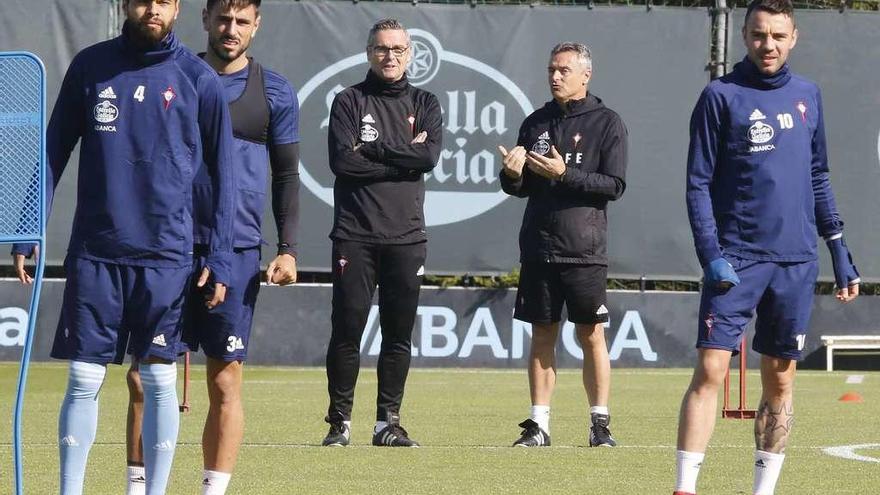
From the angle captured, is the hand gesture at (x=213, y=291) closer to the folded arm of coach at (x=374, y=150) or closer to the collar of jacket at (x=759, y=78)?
the collar of jacket at (x=759, y=78)

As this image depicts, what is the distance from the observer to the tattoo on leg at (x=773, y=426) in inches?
272

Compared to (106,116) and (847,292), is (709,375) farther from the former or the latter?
(106,116)

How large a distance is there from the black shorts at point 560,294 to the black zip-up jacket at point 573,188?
7 centimetres

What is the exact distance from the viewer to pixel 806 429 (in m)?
10.3

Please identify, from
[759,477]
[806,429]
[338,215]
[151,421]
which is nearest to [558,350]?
[806,429]

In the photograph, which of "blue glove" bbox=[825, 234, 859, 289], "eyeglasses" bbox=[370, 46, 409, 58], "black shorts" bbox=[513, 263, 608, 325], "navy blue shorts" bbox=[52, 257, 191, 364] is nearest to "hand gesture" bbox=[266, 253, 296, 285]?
"navy blue shorts" bbox=[52, 257, 191, 364]

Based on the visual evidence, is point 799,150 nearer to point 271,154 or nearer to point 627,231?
point 271,154

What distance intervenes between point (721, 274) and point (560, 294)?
2.80 m

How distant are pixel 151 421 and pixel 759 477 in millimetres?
2464

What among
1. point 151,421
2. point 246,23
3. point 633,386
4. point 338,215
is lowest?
point 633,386

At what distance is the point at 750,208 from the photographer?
667 cm

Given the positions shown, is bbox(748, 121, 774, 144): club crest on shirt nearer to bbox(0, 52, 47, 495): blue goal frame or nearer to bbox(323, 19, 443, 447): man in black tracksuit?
bbox(0, 52, 47, 495): blue goal frame

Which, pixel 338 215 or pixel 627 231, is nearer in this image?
pixel 338 215

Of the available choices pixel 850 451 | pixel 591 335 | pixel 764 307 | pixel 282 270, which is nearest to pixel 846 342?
pixel 850 451
